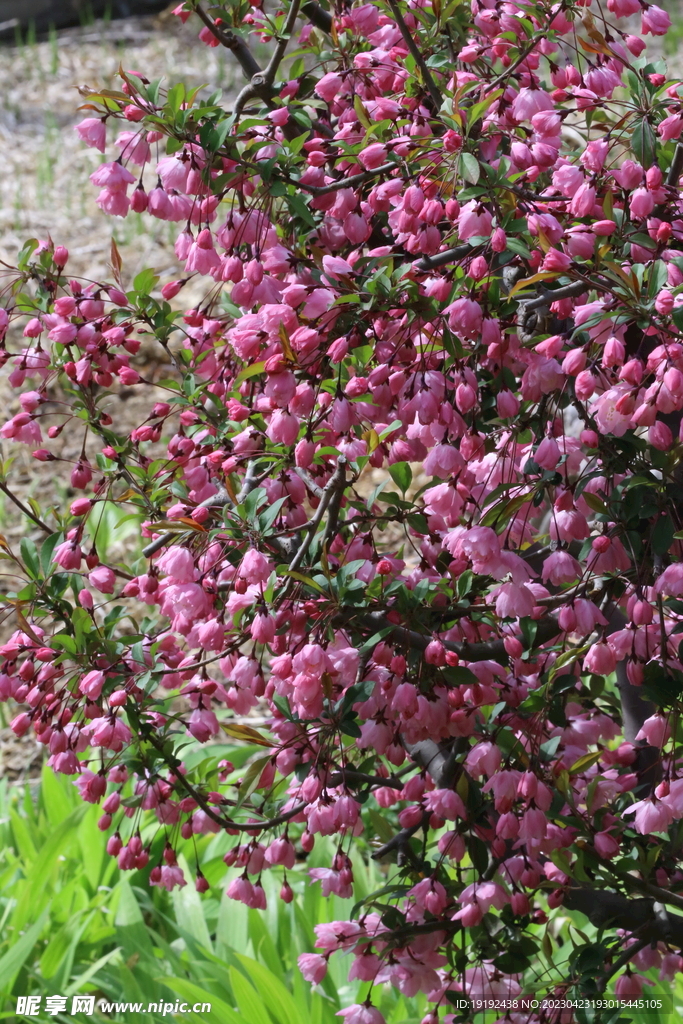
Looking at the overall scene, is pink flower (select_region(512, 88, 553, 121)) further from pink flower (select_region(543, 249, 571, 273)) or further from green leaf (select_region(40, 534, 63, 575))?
green leaf (select_region(40, 534, 63, 575))

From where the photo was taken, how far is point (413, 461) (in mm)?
1365

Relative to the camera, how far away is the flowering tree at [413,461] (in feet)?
3.67

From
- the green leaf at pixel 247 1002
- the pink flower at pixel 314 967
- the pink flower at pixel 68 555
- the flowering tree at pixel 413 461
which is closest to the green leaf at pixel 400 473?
the flowering tree at pixel 413 461

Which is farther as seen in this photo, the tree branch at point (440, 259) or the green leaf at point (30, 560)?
the green leaf at point (30, 560)

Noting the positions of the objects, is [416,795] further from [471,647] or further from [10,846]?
[10,846]

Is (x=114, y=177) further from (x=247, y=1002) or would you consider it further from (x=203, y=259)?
(x=247, y=1002)

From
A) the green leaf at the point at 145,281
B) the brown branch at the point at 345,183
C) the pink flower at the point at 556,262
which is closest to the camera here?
the pink flower at the point at 556,262

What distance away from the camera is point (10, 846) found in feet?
7.98

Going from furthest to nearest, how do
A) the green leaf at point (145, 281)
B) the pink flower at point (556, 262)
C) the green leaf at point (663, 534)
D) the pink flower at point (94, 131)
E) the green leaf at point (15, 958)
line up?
the green leaf at point (15, 958)
the green leaf at point (145, 281)
the pink flower at point (94, 131)
the green leaf at point (663, 534)
the pink flower at point (556, 262)

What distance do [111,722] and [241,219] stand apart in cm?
75

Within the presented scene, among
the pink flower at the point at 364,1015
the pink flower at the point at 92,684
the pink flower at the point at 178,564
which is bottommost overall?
the pink flower at the point at 364,1015

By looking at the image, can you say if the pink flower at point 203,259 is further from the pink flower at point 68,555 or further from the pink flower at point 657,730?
the pink flower at point 657,730

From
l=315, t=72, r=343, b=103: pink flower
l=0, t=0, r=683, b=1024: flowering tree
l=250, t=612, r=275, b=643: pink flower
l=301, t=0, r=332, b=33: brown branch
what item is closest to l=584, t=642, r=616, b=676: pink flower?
l=0, t=0, r=683, b=1024: flowering tree

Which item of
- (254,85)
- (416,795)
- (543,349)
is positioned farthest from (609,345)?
(416,795)
